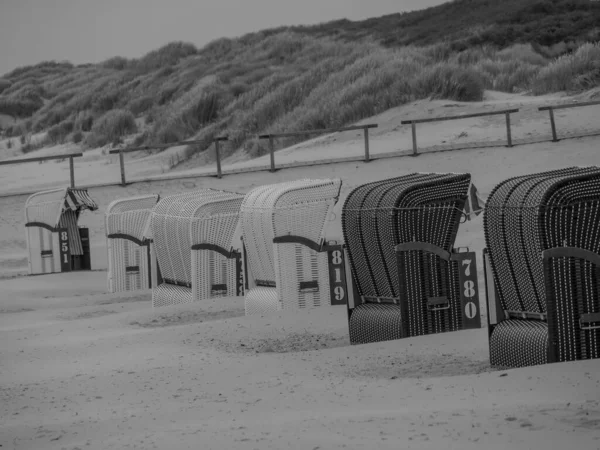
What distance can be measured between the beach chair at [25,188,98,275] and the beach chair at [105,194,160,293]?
2718 mm

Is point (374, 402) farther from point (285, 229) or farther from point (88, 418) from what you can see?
point (285, 229)

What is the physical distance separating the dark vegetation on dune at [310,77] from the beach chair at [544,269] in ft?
55.7

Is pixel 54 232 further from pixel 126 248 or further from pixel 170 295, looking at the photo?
pixel 170 295

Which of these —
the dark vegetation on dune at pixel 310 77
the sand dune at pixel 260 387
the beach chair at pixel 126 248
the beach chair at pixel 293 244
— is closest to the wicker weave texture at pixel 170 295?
the sand dune at pixel 260 387

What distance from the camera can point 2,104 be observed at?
183ft

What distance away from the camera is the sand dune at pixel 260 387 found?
5.16m

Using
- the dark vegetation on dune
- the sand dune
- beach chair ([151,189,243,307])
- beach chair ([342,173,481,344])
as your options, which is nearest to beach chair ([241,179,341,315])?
the sand dune

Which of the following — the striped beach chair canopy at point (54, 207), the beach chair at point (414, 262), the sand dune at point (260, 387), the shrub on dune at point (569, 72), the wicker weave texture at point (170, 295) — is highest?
the shrub on dune at point (569, 72)

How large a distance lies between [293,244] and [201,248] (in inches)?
64.4

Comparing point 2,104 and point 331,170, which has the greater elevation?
point 2,104

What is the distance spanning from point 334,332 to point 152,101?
37.0 metres

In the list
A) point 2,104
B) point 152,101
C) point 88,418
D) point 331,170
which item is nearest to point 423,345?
point 88,418

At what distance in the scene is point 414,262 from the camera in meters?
8.18

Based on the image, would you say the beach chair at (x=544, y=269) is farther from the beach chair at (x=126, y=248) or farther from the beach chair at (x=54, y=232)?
the beach chair at (x=54, y=232)
